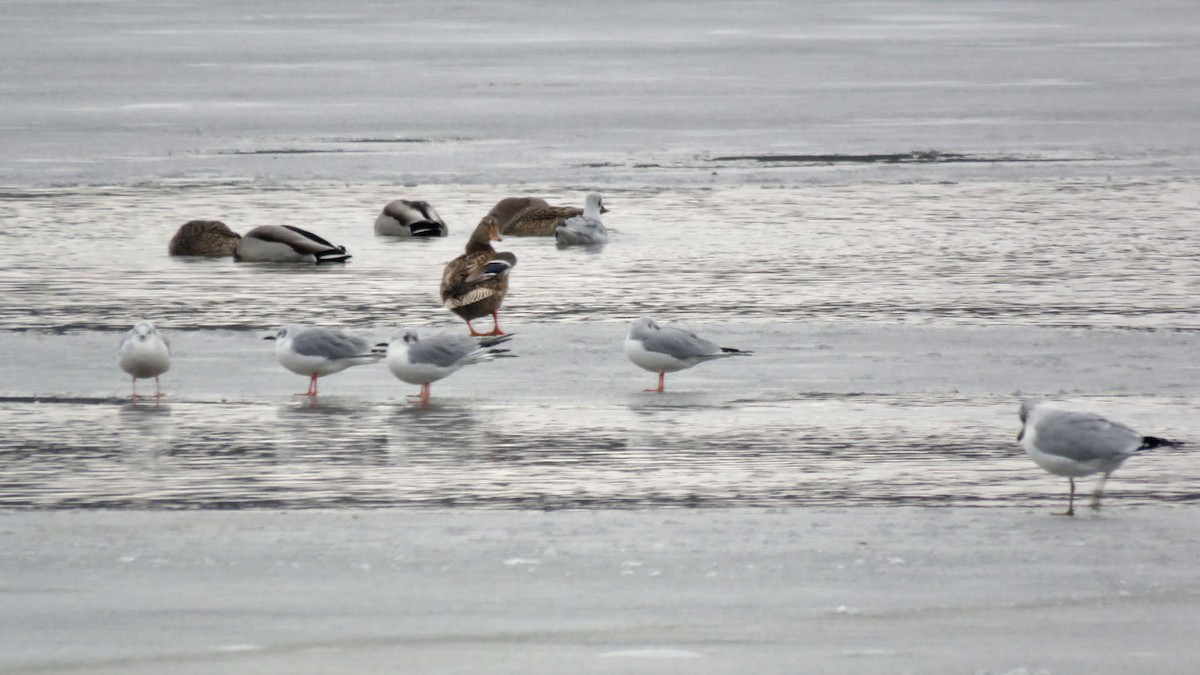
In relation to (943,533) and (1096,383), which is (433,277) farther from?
(943,533)

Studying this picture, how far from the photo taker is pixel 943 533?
24.0ft

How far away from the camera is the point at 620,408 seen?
384 inches

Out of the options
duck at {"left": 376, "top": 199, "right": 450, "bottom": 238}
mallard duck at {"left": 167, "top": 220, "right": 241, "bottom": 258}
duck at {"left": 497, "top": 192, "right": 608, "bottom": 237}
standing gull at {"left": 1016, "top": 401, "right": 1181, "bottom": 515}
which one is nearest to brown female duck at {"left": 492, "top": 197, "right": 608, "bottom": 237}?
duck at {"left": 497, "top": 192, "right": 608, "bottom": 237}

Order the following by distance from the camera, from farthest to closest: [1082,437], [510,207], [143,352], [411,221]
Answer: [510,207], [411,221], [143,352], [1082,437]

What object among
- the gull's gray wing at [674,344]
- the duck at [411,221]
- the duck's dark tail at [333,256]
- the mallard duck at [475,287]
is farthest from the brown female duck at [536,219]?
the gull's gray wing at [674,344]

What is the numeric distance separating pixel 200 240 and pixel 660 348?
6.50 metres

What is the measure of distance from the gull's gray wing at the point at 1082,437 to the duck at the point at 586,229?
854 cm

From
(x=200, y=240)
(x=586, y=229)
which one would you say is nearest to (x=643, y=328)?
(x=586, y=229)

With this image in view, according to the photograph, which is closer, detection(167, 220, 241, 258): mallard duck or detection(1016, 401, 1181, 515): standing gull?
detection(1016, 401, 1181, 515): standing gull

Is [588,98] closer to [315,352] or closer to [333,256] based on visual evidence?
[333,256]

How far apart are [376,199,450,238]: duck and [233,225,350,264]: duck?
1009 millimetres

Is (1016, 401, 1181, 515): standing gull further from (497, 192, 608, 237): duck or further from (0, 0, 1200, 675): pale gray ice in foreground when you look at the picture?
(497, 192, 608, 237): duck

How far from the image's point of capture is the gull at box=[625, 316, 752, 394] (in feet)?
32.9

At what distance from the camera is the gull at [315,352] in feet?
32.5
